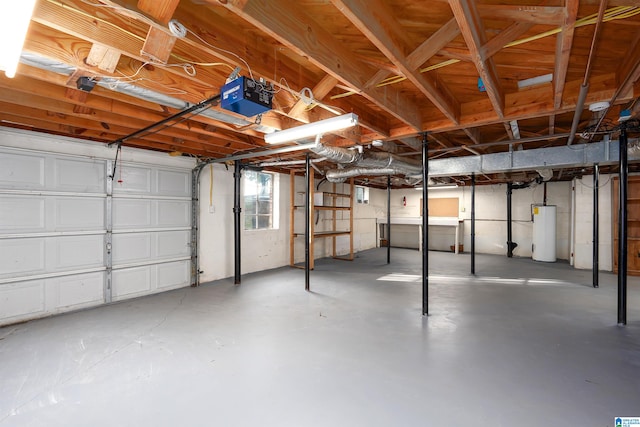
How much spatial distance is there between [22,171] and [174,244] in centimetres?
190

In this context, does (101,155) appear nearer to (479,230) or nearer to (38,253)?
(38,253)

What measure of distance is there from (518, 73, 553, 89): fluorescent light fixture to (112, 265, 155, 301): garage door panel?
4.83m

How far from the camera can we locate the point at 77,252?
358 centimetres

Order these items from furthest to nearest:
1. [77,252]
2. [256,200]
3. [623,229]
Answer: [256,200] → [77,252] → [623,229]

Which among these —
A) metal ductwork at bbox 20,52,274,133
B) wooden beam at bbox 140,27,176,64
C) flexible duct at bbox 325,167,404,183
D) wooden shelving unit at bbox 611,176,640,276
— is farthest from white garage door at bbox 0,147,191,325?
wooden shelving unit at bbox 611,176,640,276

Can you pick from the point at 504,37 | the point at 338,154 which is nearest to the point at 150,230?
the point at 338,154

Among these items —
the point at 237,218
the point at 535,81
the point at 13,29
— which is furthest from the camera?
the point at 237,218

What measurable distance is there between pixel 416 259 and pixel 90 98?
6.85 metres

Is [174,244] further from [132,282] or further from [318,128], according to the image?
[318,128]

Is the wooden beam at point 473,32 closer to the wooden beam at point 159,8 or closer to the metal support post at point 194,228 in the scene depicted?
the wooden beam at point 159,8

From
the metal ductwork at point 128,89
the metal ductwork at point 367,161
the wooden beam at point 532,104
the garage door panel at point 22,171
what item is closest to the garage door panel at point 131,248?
the garage door panel at point 22,171

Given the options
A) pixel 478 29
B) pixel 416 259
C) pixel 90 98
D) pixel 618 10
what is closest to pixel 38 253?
pixel 90 98

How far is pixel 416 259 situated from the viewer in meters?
7.34

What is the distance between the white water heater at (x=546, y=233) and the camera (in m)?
6.86
